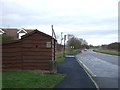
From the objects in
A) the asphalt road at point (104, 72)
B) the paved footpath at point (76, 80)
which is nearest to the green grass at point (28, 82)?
the paved footpath at point (76, 80)

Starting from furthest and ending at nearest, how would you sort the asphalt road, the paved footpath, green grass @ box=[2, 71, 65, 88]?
the asphalt road, the paved footpath, green grass @ box=[2, 71, 65, 88]

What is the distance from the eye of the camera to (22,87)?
313 inches

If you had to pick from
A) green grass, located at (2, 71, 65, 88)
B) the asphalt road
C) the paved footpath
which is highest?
green grass, located at (2, 71, 65, 88)

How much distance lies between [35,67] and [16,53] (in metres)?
1.73

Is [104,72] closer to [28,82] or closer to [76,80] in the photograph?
[76,80]

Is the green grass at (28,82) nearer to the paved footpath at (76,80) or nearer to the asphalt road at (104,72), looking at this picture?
the paved footpath at (76,80)

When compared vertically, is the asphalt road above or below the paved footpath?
below

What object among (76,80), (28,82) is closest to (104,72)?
(76,80)

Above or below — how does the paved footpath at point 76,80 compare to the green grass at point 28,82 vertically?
below

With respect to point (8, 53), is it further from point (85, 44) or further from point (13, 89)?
point (85, 44)

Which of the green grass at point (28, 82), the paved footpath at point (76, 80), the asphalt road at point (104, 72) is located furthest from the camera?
the asphalt road at point (104, 72)

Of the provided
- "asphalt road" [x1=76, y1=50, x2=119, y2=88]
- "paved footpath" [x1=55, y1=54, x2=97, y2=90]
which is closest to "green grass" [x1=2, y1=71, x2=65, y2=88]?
"paved footpath" [x1=55, y1=54, x2=97, y2=90]

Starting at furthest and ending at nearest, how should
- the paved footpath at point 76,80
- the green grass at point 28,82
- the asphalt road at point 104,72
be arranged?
the asphalt road at point 104,72 → the paved footpath at point 76,80 → the green grass at point 28,82

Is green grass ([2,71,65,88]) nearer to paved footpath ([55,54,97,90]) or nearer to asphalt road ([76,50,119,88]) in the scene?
paved footpath ([55,54,97,90])
